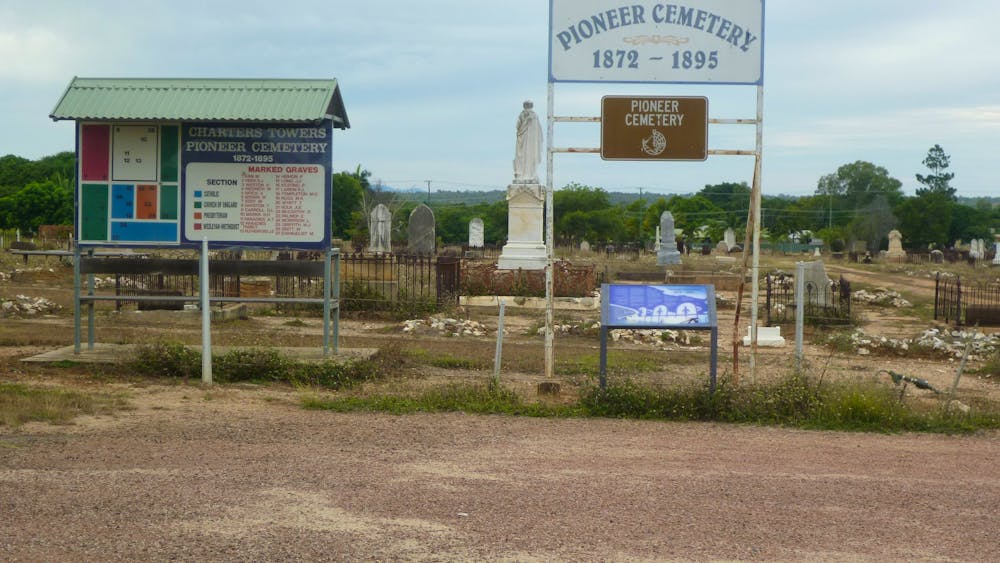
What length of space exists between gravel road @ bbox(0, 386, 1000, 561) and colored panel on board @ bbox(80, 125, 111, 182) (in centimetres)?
401

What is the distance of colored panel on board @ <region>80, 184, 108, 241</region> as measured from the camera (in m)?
12.2

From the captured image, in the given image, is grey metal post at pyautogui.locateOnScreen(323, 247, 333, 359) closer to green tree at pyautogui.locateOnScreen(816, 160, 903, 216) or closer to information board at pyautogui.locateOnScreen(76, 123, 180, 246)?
information board at pyautogui.locateOnScreen(76, 123, 180, 246)

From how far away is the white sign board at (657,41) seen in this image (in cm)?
1080

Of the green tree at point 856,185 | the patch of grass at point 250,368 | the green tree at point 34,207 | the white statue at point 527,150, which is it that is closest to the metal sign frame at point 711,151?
the patch of grass at point 250,368

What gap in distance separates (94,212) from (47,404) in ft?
11.7

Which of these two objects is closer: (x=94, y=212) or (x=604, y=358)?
(x=604, y=358)

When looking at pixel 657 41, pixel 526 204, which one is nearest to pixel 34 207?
pixel 526 204

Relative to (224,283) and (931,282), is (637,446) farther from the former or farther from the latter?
(931,282)

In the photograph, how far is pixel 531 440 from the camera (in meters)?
8.55

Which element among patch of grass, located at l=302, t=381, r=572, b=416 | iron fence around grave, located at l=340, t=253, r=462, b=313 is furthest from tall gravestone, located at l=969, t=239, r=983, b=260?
patch of grass, located at l=302, t=381, r=572, b=416

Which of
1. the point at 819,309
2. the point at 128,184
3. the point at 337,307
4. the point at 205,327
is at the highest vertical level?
the point at 128,184

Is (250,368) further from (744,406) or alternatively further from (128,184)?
(744,406)

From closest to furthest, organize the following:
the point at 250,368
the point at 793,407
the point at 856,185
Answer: the point at 793,407, the point at 250,368, the point at 856,185

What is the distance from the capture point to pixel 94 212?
12.3 meters
